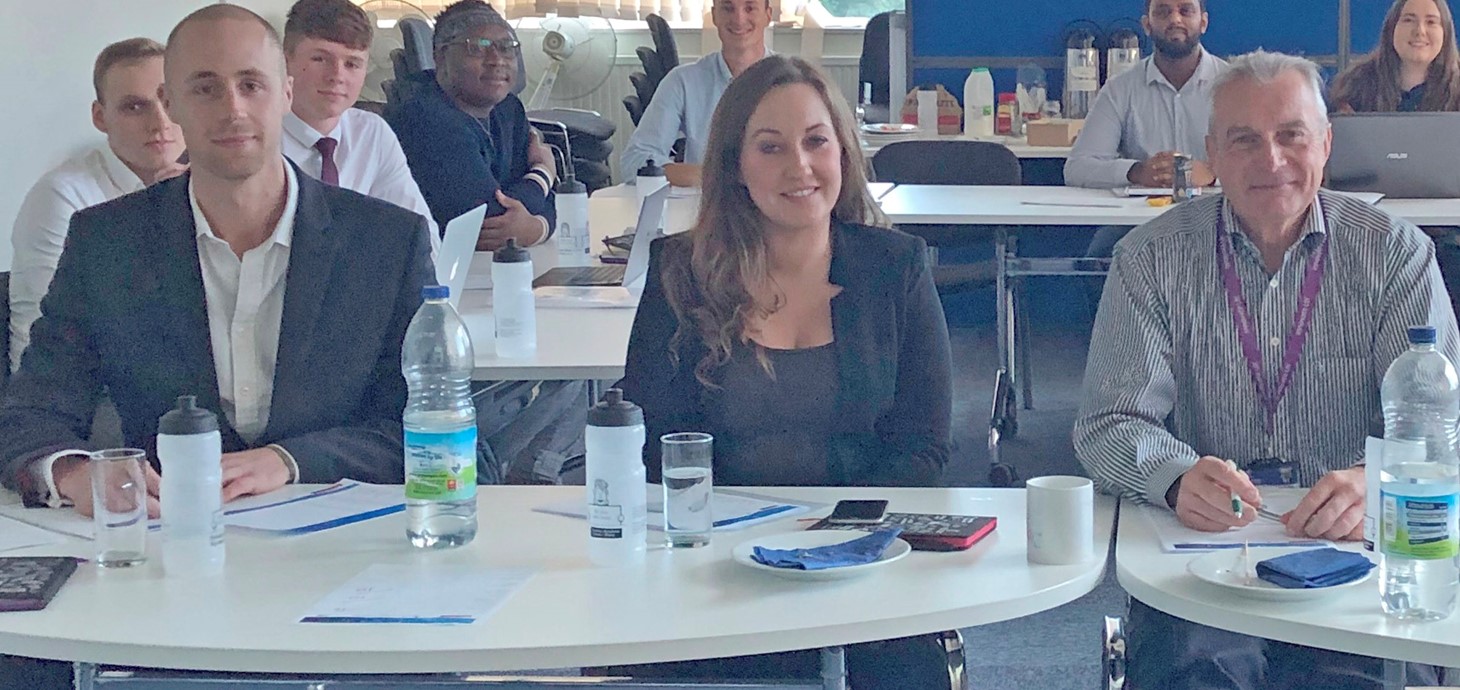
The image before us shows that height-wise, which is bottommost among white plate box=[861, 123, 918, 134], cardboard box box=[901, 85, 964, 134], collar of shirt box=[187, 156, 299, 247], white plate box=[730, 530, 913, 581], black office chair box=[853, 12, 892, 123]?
white plate box=[730, 530, 913, 581]

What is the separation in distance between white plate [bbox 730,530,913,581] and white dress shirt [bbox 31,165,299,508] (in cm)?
88

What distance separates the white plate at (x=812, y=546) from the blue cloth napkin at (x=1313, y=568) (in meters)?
0.37

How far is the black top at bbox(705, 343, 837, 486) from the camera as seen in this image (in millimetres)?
2248

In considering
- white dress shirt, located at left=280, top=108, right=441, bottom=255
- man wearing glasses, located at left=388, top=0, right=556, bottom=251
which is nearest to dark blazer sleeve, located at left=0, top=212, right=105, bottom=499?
white dress shirt, located at left=280, top=108, right=441, bottom=255

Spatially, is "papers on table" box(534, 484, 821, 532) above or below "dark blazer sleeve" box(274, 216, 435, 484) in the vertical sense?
below

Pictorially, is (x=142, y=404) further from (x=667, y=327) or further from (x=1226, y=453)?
(x=1226, y=453)

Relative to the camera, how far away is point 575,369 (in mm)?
2662

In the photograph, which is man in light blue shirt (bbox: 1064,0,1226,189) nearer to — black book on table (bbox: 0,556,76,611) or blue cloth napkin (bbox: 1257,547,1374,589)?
blue cloth napkin (bbox: 1257,547,1374,589)

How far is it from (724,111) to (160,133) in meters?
1.55

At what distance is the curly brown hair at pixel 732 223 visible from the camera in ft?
7.39

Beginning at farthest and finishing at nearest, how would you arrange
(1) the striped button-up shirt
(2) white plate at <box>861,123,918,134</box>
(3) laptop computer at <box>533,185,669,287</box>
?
(2) white plate at <box>861,123,918,134</box> < (3) laptop computer at <box>533,185,669,287</box> < (1) the striped button-up shirt

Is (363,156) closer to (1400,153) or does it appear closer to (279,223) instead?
(279,223)

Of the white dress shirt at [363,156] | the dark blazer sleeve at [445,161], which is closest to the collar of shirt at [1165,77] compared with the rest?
the dark blazer sleeve at [445,161]

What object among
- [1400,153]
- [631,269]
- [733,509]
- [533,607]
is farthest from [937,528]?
[1400,153]
